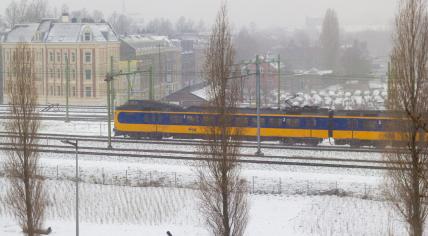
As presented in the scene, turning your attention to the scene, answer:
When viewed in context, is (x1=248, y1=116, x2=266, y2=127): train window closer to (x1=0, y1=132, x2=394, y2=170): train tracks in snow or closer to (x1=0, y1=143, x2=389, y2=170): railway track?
(x1=0, y1=132, x2=394, y2=170): train tracks in snow

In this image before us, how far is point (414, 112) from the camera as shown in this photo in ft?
45.8

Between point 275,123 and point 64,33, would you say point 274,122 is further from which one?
point 64,33

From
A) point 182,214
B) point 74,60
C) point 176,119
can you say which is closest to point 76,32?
point 74,60

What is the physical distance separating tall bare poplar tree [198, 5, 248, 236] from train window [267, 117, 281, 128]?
1620 centimetres

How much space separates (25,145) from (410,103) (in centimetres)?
1138

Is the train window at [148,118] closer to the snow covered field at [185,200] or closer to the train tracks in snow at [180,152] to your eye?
the train tracks in snow at [180,152]

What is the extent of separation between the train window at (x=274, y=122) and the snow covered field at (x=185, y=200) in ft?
20.0

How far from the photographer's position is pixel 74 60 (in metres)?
58.6

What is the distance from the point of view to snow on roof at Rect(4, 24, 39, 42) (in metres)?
60.6

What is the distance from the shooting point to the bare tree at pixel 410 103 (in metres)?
13.7

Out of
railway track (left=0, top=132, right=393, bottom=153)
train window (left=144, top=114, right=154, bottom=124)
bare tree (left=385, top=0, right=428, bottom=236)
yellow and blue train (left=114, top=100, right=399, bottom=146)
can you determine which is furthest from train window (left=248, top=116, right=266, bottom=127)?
bare tree (left=385, top=0, right=428, bottom=236)

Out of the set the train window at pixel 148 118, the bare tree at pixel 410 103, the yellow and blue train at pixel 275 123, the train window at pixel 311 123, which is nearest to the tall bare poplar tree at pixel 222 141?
the bare tree at pixel 410 103

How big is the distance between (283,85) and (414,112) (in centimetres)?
6654

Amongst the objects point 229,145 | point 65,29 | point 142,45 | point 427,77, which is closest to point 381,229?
point 229,145
